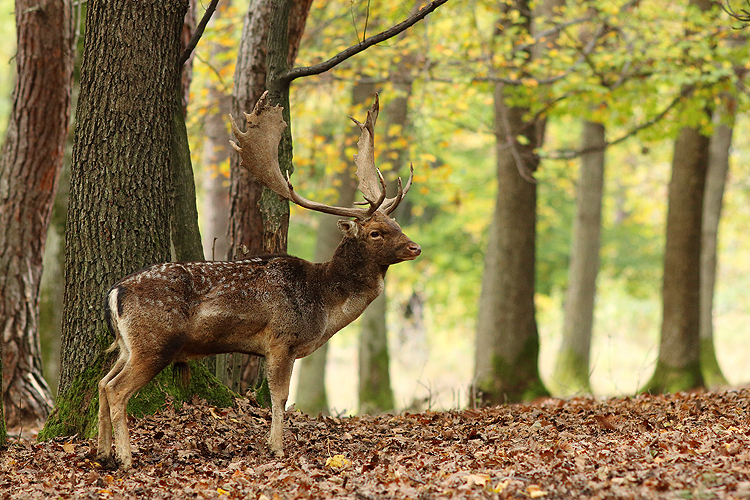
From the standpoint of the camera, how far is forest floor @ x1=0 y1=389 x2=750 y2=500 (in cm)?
500

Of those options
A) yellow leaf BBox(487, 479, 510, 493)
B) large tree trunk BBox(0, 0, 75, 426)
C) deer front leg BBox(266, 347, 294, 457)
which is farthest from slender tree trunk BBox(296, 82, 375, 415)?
yellow leaf BBox(487, 479, 510, 493)

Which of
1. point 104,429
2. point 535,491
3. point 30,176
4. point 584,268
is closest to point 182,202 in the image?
point 104,429

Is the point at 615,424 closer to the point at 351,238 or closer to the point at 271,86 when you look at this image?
the point at 351,238

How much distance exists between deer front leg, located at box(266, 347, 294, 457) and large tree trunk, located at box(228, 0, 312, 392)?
288 cm

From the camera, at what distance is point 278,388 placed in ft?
21.8

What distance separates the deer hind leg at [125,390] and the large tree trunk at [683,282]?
10.1 m

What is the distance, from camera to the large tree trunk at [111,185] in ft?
23.4

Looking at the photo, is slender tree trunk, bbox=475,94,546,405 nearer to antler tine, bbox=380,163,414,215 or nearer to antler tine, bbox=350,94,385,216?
antler tine, bbox=350,94,385,216

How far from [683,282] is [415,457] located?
952 cm

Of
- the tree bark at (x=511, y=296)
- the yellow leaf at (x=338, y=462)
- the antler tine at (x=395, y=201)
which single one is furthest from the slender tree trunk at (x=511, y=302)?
the yellow leaf at (x=338, y=462)

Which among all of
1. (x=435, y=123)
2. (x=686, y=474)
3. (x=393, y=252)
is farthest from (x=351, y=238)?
(x=435, y=123)

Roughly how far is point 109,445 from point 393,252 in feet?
9.39

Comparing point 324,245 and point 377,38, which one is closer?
point 377,38

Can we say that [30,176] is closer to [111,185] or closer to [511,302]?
[111,185]
